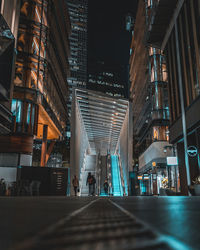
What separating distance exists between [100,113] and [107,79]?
84.3m

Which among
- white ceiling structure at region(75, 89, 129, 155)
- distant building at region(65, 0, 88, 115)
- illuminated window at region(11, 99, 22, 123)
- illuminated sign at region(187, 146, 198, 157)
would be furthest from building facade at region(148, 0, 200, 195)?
distant building at region(65, 0, 88, 115)

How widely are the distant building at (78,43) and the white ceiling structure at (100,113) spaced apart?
51905 millimetres

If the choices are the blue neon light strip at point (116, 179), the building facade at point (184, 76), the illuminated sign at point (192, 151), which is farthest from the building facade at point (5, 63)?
the blue neon light strip at point (116, 179)

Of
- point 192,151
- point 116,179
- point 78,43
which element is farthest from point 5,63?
point 78,43

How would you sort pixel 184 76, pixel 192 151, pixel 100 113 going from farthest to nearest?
pixel 100 113, pixel 184 76, pixel 192 151

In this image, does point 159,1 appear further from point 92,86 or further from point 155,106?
point 92,86

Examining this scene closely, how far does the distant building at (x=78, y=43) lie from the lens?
Answer: 10562 centimetres

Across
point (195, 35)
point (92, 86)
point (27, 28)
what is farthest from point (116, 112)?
point (92, 86)

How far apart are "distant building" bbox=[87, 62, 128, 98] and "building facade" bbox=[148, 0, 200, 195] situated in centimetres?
9260

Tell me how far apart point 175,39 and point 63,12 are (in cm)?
2105

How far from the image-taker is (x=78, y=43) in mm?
112500

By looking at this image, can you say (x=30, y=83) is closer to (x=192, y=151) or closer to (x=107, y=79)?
(x=192, y=151)

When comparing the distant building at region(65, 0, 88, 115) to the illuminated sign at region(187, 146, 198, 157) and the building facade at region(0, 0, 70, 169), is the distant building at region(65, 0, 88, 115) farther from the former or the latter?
the illuminated sign at region(187, 146, 198, 157)

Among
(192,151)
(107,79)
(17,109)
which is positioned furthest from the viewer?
(107,79)
